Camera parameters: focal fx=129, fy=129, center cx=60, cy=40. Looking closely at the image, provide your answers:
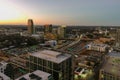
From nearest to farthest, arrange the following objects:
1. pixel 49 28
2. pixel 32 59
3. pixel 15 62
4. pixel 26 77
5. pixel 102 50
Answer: pixel 26 77 < pixel 32 59 < pixel 15 62 < pixel 102 50 < pixel 49 28

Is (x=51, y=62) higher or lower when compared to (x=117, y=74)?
higher

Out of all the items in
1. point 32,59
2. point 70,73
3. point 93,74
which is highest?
point 32,59

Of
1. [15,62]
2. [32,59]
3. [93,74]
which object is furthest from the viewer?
[15,62]

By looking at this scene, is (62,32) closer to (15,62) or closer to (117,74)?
(15,62)

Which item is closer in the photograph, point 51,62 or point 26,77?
point 26,77

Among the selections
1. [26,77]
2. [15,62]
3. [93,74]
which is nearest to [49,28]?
[15,62]

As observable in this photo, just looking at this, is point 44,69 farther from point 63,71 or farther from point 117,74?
point 117,74
